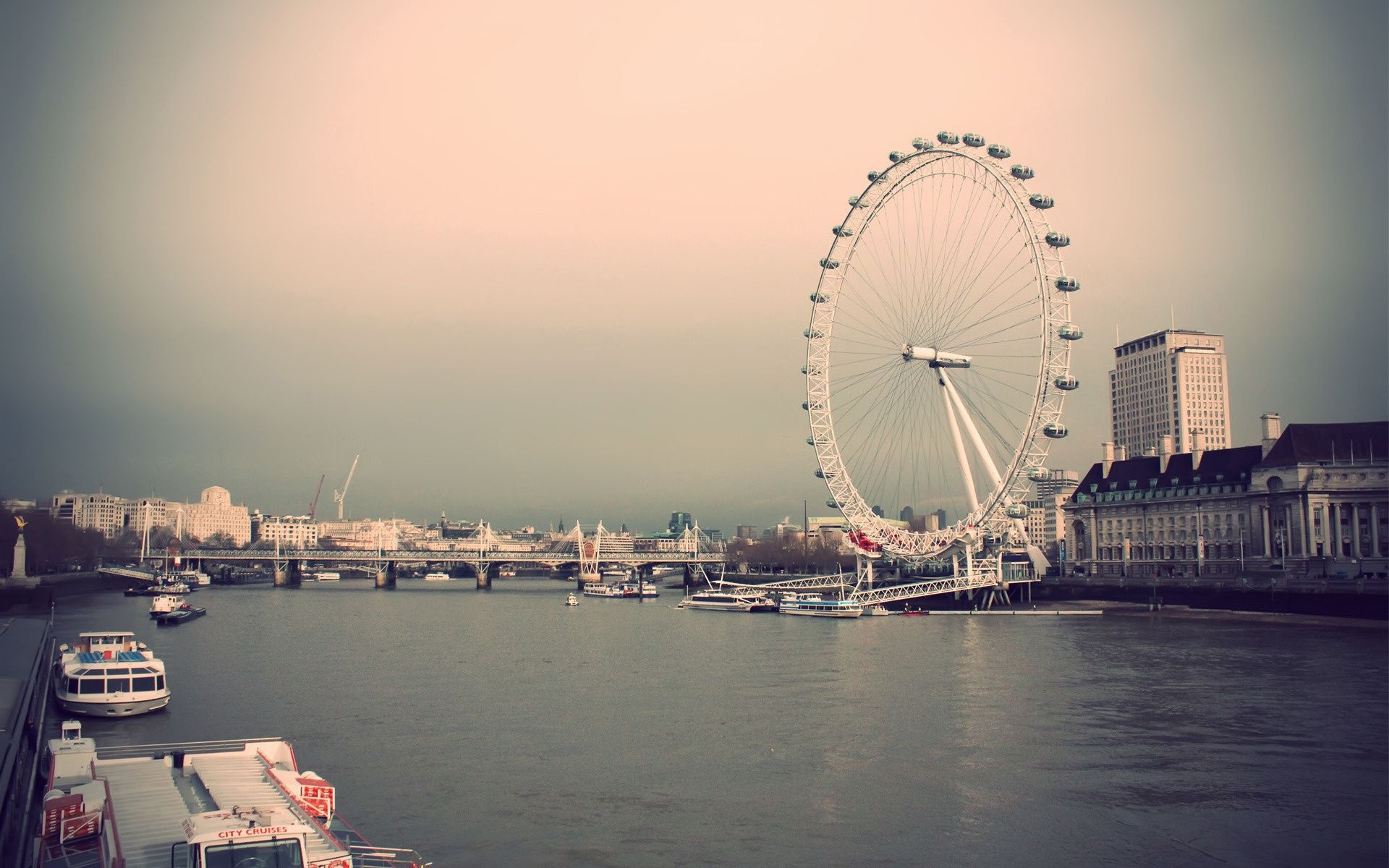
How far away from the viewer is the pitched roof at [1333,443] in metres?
52.8

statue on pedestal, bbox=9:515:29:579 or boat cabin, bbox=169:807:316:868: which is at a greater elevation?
statue on pedestal, bbox=9:515:29:579

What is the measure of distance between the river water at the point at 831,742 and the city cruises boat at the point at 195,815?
6.31 feet

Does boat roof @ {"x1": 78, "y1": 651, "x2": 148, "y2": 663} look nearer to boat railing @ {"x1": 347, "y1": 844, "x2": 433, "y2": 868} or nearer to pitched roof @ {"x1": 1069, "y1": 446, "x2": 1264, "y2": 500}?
boat railing @ {"x1": 347, "y1": 844, "x2": 433, "y2": 868}

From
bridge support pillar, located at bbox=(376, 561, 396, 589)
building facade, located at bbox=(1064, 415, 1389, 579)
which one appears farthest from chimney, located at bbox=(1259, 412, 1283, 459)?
bridge support pillar, located at bbox=(376, 561, 396, 589)

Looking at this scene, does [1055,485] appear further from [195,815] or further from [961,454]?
[195,815]

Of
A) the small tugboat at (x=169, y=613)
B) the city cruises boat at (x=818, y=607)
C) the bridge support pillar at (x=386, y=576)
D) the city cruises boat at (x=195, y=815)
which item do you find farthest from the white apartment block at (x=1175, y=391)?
the city cruises boat at (x=195, y=815)

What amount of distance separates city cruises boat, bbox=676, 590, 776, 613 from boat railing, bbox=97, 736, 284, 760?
46506 mm

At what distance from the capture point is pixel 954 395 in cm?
5400

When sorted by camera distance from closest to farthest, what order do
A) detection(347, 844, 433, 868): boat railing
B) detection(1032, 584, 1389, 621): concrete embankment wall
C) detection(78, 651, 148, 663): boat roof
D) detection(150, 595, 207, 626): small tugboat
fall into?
detection(347, 844, 433, 868): boat railing, detection(78, 651, 148, 663): boat roof, detection(1032, 584, 1389, 621): concrete embankment wall, detection(150, 595, 207, 626): small tugboat

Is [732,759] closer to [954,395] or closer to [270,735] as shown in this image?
[270,735]

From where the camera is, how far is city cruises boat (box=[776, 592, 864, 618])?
5553 cm

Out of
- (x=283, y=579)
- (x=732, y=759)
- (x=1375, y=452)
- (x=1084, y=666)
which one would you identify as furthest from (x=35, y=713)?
(x=283, y=579)

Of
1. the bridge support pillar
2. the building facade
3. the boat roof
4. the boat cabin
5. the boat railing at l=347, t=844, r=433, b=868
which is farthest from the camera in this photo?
the bridge support pillar

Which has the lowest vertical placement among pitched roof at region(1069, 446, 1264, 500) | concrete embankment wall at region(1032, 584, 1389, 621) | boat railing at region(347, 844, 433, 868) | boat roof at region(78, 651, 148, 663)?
concrete embankment wall at region(1032, 584, 1389, 621)
